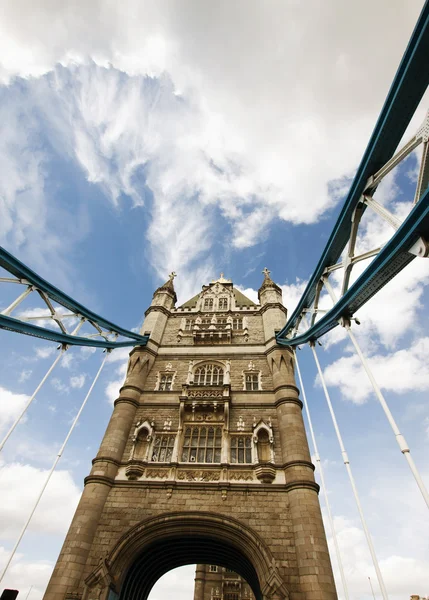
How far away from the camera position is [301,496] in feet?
42.6

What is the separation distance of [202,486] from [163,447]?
9.74ft

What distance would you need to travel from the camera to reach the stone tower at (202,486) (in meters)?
11.8

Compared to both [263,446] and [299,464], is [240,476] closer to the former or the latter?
[263,446]

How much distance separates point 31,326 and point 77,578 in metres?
9.61

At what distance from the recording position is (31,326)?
14172mm

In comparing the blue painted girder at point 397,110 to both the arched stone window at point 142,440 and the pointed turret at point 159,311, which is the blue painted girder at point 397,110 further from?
the pointed turret at point 159,311

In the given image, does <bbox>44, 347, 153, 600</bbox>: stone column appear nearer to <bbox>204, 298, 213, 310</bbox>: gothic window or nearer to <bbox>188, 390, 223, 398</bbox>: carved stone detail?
<bbox>188, 390, 223, 398</bbox>: carved stone detail

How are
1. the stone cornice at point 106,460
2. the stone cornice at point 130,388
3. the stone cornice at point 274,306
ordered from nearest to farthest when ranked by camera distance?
1. the stone cornice at point 106,460
2. the stone cornice at point 130,388
3. the stone cornice at point 274,306

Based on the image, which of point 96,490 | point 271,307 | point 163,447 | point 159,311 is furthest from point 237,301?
point 96,490

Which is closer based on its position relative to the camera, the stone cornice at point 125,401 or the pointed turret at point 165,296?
the stone cornice at point 125,401

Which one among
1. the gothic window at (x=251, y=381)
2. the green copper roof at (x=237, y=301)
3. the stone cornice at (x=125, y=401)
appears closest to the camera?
the stone cornice at (x=125, y=401)

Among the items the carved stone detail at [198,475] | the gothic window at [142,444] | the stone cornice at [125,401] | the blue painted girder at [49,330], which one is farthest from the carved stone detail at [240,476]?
the blue painted girder at [49,330]

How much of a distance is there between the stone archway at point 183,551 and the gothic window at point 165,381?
22.7 feet

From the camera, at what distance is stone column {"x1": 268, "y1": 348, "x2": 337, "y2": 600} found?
36.1 ft
